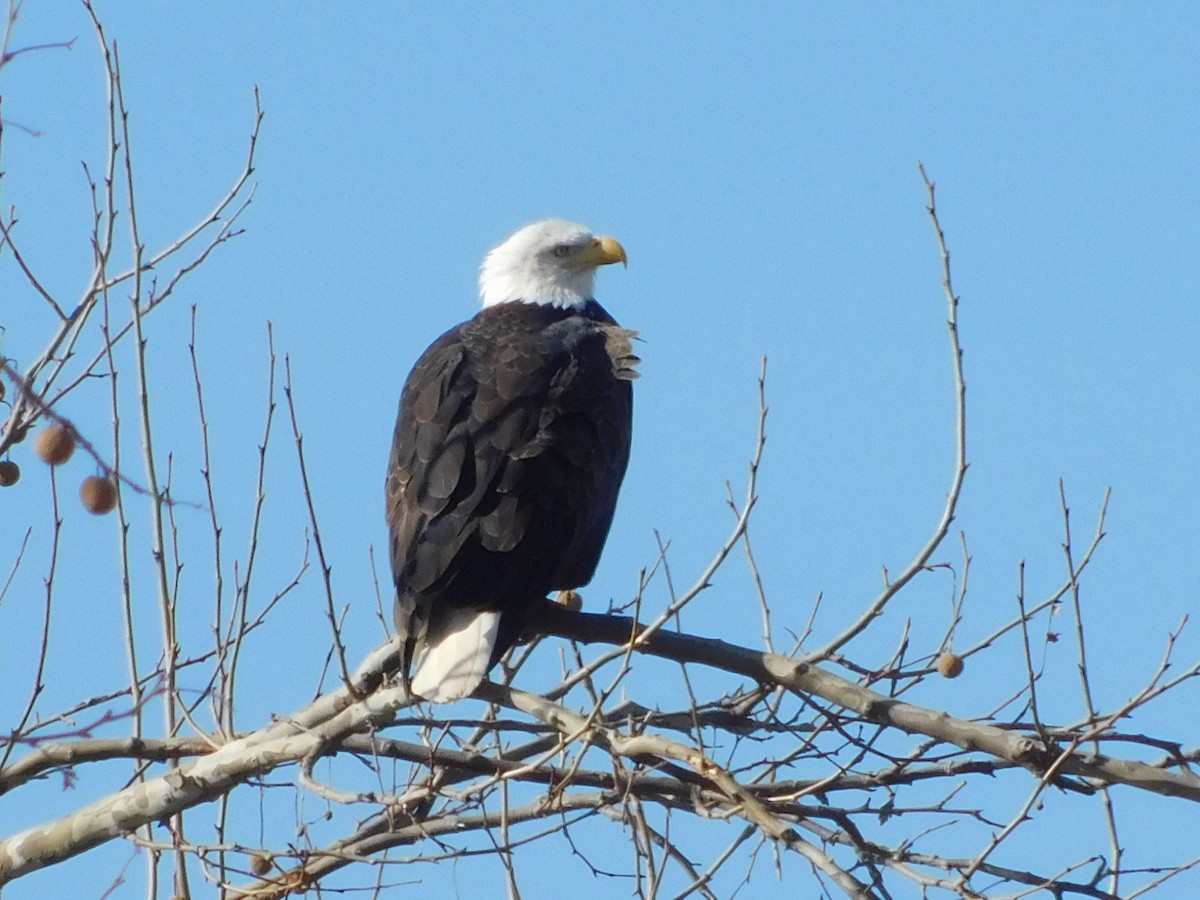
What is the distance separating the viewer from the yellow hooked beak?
682cm

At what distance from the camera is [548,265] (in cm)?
676

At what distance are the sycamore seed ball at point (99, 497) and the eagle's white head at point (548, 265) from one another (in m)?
3.42

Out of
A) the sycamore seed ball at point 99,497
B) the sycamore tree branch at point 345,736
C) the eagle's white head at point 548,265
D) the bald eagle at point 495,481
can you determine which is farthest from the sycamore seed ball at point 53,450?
the eagle's white head at point 548,265

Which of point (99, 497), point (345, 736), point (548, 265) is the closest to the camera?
point (99, 497)

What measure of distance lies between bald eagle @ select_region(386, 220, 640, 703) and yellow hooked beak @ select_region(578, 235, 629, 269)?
0.89 m

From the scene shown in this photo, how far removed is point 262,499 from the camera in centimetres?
434

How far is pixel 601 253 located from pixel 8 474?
136 inches

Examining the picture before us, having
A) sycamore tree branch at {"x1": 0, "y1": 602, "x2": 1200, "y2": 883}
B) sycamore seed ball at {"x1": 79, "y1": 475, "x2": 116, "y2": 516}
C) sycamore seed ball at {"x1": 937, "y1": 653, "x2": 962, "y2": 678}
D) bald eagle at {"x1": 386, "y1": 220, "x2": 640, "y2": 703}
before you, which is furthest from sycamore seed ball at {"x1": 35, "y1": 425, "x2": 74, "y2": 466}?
sycamore seed ball at {"x1": 937, "y1": 653, "x2": 962, "y2": 678}

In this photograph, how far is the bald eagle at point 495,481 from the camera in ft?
15.8

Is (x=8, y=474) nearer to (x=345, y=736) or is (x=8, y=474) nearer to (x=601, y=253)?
(x=345, y=736)

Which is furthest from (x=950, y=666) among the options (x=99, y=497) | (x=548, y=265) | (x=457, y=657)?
(x=548, y=265)

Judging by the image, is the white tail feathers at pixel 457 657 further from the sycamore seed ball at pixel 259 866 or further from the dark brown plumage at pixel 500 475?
the sycamore seed ball at pixel 259 866

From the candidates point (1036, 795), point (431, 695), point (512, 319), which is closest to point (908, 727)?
point (1036, 795)

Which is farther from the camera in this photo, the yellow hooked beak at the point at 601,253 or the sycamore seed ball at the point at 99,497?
the yellow hooked beak at the point at 601,253
